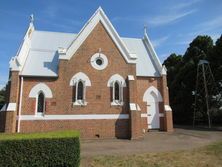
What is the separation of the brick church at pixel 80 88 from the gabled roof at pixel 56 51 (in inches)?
3.3

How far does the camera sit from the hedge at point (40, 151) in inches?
390

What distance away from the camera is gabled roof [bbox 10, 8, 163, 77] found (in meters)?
21.4

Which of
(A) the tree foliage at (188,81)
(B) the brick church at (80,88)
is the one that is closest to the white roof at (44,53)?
(B) the brick church at (80,88)

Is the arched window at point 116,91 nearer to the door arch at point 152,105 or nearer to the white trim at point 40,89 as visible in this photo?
the door arch at point 152,105

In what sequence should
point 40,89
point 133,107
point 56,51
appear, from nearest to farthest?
1. point 40,89
2. point 133,107
3. point 56,51

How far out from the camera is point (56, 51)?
24.3 metres

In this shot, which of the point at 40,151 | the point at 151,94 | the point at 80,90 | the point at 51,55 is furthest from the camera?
the point at 151,94

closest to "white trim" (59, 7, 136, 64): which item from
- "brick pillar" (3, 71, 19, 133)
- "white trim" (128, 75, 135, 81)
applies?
"white trim" (128, 75, 135, 81)

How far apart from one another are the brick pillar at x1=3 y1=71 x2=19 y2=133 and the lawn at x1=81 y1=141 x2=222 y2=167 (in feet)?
30.8

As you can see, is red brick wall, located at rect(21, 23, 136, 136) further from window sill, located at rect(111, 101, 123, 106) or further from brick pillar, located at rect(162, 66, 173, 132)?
brick pillar, located at rect(162, 66, 173, 132)

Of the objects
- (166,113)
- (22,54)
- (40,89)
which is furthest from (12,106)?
(166,113)

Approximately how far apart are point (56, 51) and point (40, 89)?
5174 millimetres

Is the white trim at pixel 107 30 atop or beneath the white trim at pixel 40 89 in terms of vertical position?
atop

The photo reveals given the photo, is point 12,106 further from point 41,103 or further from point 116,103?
point 116,103
